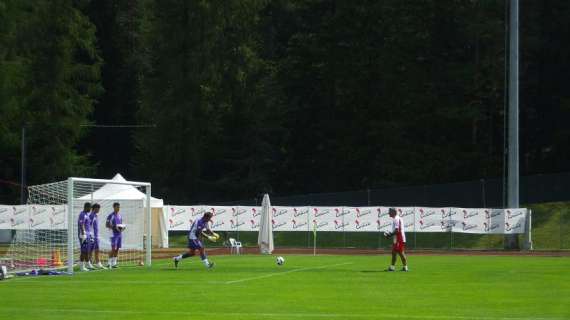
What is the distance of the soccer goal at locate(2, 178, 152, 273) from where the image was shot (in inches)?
1347

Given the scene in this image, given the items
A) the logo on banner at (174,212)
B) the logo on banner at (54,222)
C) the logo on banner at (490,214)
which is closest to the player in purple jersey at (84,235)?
the logo on banner at (54,222)

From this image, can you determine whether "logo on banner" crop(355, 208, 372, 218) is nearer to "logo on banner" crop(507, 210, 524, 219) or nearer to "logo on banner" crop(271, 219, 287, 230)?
"logo on banner" crop(271, 219, 287, 230)

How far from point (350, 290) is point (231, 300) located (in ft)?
11.6

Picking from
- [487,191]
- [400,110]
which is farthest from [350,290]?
[400,110]

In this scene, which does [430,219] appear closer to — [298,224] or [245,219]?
[298,224]

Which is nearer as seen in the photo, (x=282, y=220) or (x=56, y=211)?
(x=56, y=211)

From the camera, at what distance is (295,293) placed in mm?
22922

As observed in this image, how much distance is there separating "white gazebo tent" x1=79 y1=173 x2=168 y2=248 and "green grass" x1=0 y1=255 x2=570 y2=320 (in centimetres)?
1358

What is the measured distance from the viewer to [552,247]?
171 ft

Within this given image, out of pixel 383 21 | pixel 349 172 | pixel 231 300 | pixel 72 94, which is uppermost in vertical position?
pixel 383 21

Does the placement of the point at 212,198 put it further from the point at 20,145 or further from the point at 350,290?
the point at 350,290

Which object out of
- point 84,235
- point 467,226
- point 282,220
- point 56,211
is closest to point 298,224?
point 282,220

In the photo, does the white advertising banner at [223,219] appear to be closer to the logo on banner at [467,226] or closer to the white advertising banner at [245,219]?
the white advertising banner at [245,219]

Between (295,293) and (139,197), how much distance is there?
25.6 m
